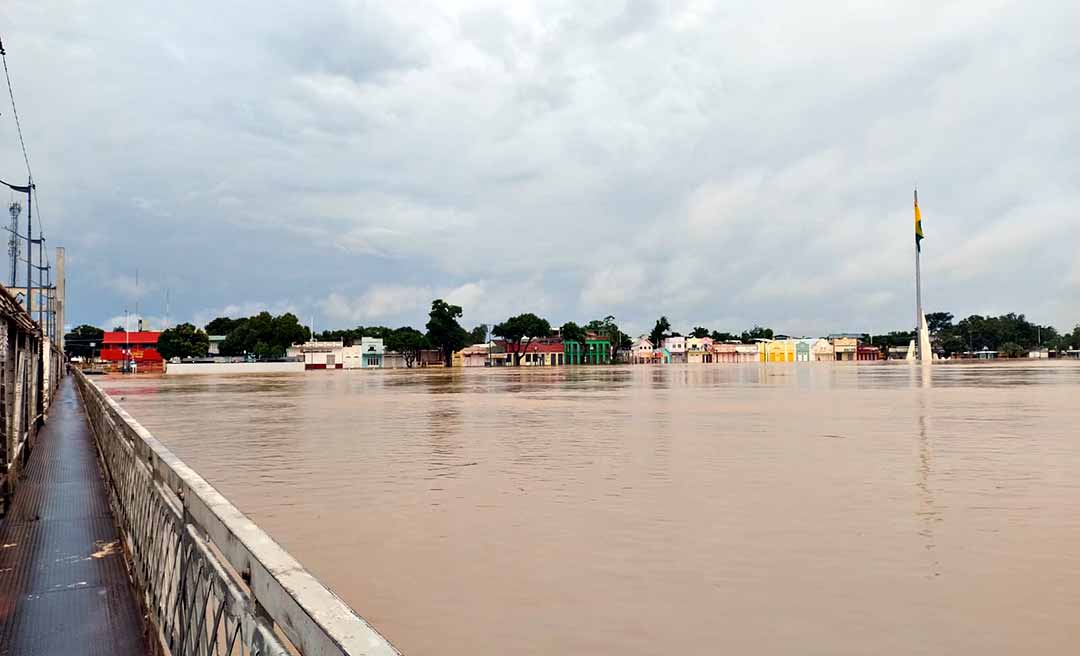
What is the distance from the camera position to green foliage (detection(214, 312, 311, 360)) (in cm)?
12769

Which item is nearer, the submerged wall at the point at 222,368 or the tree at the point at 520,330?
the submerged wall at the point at 222,368

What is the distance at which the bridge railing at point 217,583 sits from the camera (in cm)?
175

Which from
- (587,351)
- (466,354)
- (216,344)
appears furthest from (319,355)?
(587,351)

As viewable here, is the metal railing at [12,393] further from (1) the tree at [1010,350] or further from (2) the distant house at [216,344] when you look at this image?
(1) the tree at [1010,350]

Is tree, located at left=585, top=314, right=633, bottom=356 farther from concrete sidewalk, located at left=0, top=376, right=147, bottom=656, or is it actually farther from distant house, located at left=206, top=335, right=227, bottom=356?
concrete sidewalk, located at left=0, top=376, right=147, bottom=656

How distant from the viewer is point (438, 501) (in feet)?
34.9

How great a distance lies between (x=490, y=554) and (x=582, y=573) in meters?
1.13

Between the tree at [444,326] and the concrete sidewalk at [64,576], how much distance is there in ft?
366

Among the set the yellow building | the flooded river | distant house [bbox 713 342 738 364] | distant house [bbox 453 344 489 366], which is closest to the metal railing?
the flooded river

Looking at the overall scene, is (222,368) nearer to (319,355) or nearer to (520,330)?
(319,355)

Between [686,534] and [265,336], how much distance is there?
129 metres

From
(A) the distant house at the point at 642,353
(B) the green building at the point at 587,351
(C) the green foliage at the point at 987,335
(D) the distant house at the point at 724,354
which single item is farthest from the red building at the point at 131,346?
(C) the green foliage at the point at 987,335

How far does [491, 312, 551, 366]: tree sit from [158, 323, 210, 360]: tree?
46565 mm

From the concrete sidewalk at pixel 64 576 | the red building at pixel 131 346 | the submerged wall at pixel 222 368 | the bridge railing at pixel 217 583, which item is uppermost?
the red building at pixel 131 346
